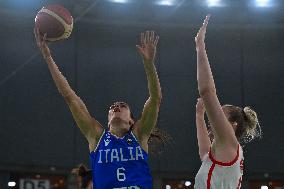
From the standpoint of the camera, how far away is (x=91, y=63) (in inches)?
457

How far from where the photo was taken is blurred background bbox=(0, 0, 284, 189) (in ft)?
36.4

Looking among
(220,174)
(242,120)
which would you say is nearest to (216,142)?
(220,174)

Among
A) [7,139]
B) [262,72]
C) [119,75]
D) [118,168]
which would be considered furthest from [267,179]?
[118,168]

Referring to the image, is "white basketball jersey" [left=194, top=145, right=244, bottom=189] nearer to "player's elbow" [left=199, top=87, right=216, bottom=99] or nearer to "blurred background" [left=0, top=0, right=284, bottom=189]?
"player's elbow" [left=199, top=87, right=216, bottom=99]

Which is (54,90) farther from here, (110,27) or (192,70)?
(192,70)

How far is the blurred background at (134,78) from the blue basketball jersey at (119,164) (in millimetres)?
7252

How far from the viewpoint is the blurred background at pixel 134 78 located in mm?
11086

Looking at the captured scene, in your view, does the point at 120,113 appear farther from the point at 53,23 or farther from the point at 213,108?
the point at 213,108

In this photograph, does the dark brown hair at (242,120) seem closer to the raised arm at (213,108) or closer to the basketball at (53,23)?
the raised arm at (213,108)

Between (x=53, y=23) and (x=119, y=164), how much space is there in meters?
1.41

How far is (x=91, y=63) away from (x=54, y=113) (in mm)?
1282

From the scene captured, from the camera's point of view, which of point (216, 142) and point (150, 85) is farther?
point (150, 85)

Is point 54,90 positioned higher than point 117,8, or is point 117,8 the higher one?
point 117,8

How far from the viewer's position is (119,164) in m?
3.92
